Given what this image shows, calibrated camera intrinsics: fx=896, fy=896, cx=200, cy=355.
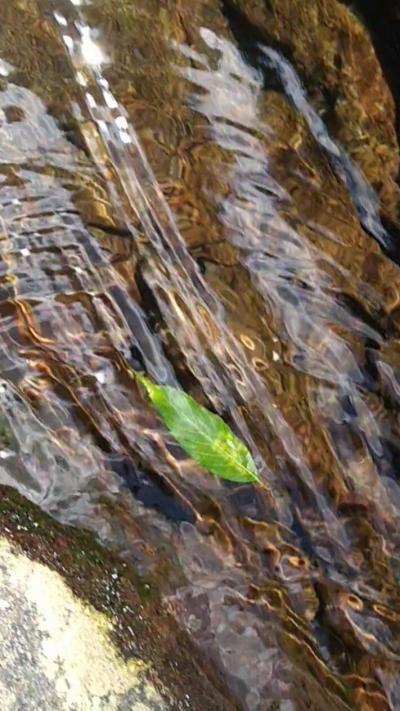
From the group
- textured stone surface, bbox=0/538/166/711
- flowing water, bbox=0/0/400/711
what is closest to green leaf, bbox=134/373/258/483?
flowing water, bbox=0/0/400/711

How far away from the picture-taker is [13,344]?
2699mm

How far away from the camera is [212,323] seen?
2795mm

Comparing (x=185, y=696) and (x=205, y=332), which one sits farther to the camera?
(x=205, y=332)

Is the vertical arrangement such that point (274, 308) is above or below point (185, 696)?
above

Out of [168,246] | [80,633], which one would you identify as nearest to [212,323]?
[168,246]

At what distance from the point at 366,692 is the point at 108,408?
107 centimetres

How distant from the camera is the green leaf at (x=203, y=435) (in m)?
2.59

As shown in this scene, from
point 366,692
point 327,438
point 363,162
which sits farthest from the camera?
point 363,162

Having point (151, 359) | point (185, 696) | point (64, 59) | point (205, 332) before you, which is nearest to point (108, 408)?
point (151, 359)

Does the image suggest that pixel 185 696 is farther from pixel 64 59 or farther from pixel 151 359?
pixel 64 59

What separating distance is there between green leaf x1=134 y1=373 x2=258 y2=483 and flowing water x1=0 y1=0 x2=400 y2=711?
38 millimetres

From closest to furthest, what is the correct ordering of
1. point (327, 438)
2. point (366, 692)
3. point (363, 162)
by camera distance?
point (366, 692) < point (327, 438) < point (363, 162)

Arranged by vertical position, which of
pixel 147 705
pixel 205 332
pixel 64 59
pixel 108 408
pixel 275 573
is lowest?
pixel 147 705

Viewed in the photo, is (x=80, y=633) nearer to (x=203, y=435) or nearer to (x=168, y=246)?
(x=203, y=435)
